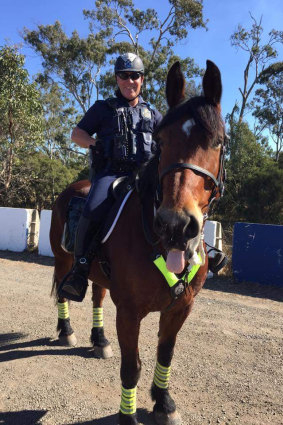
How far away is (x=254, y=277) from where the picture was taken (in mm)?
7363

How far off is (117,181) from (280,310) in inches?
174

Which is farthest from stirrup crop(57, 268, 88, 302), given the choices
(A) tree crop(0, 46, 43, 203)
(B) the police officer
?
(A) tree crop(0, 46, 43, 203)

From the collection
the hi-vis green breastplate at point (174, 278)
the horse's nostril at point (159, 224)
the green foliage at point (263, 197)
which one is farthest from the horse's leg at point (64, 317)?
the green foliage at point (263, 197)

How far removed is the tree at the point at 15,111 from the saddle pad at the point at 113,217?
1302 cm

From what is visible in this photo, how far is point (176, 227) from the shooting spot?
1681 mm

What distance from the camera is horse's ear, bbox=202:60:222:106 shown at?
6.73ft

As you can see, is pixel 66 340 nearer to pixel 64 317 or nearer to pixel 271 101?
pixel 64 317

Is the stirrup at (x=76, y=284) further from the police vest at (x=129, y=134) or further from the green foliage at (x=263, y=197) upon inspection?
the green foliage at (x=263, y=197)

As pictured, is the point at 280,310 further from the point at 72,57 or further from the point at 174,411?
the point at 72,57

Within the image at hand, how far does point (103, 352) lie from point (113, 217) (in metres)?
2.03

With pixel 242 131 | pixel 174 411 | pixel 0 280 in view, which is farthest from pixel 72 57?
pixel 174 411

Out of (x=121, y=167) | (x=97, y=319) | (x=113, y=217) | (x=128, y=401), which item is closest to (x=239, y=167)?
(x=97, y=319)

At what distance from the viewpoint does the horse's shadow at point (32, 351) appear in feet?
12.8

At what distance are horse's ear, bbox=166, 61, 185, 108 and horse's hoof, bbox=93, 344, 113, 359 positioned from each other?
292cm
